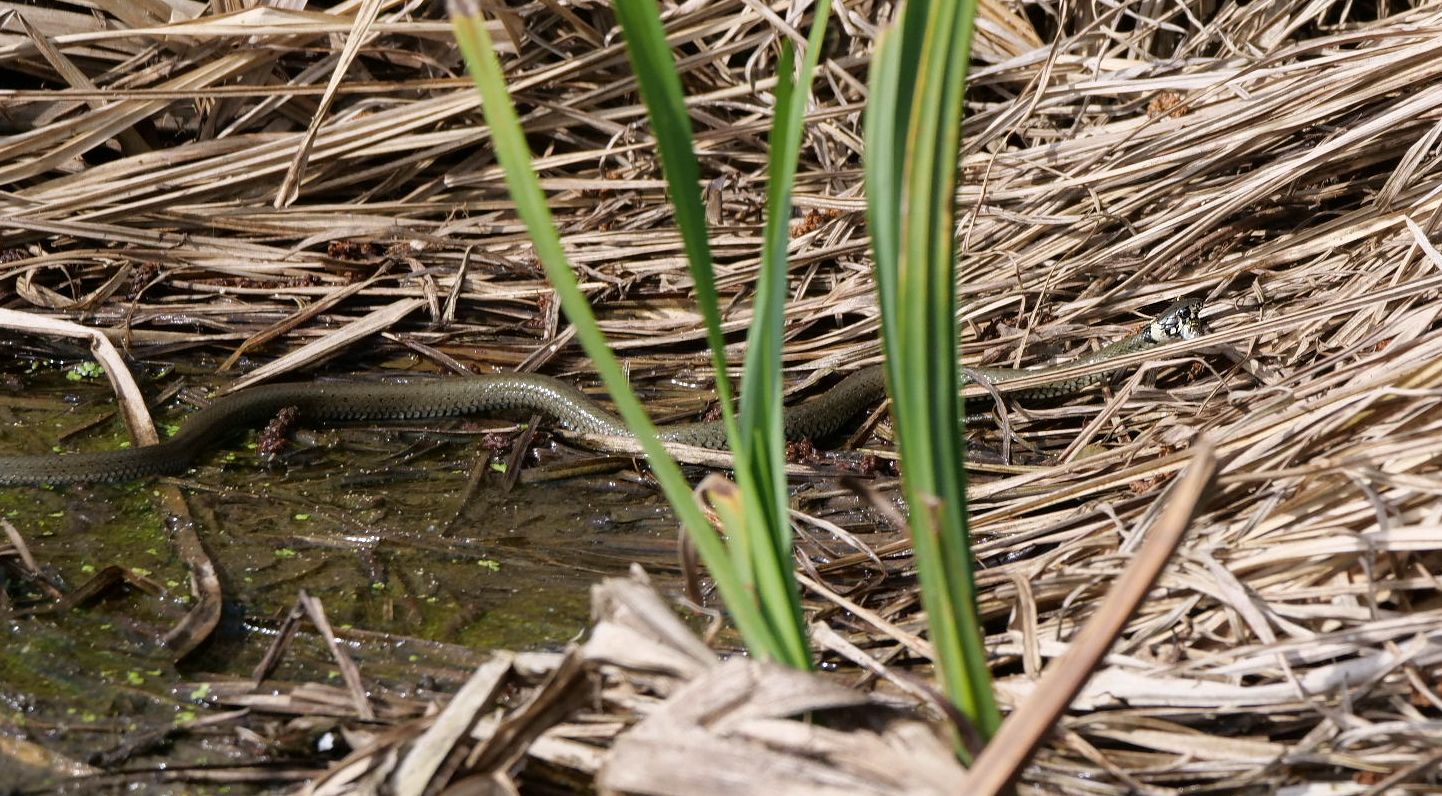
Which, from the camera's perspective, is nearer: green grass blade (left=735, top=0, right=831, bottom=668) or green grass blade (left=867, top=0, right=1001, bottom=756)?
green grass blade (left=867, top=0, right=1001, bottom=756)

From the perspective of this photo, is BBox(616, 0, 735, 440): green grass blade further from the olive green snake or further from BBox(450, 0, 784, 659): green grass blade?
the olive green snake

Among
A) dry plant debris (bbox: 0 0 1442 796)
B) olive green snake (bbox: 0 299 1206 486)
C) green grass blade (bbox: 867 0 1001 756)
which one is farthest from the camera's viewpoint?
olive green snake (bbox: 0 299 1206 486)

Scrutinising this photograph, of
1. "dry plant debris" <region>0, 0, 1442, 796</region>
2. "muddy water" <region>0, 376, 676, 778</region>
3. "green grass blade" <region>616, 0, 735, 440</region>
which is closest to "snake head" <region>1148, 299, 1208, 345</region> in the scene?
"dry plant debris" <region>0, 0, 1442, 796</region>

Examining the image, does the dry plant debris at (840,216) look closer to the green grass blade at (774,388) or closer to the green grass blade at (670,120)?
the green grass blade at (774,388)

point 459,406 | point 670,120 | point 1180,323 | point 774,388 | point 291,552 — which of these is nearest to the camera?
point 670,120

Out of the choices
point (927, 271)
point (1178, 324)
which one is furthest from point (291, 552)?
point (1178, 324)

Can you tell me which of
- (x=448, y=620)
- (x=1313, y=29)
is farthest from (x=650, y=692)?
(x=1313, y=29)

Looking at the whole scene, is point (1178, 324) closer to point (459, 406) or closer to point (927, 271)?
point (459, 406)
